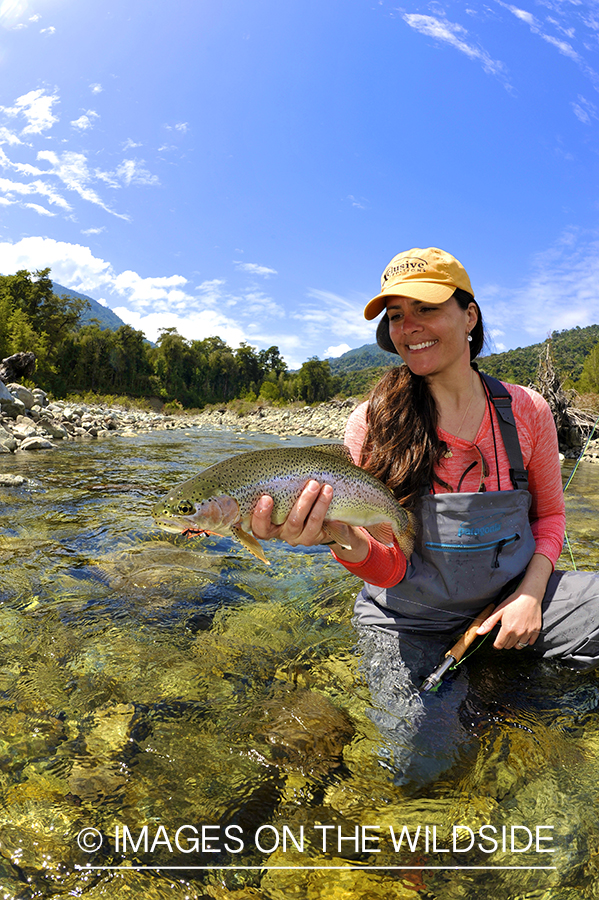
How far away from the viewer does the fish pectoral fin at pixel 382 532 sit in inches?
111

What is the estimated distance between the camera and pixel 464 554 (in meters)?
3.00

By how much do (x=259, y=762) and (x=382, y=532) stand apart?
4.46ft

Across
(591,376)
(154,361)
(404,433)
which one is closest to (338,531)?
(404,433)

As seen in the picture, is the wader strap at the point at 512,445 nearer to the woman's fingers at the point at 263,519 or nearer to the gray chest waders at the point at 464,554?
the gray chest waders at the point at 464,554

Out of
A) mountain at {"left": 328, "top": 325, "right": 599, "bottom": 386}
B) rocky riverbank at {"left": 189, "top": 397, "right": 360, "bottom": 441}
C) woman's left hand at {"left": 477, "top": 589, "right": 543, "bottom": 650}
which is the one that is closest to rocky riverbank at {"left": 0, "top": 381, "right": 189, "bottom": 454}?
rocky riverbank at {"left": 189, "top": 397, "right": 360, "bottom": 441}

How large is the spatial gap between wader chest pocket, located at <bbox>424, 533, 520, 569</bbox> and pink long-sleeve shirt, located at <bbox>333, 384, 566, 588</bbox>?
8.3 inches

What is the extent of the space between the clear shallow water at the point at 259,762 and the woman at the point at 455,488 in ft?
1.35

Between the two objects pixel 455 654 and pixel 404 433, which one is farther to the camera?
pixel 404 433

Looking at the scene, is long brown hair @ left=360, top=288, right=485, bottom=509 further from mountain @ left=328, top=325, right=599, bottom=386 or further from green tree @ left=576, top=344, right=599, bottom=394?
mountain @ left=328, top=325, right=599, bottom=386

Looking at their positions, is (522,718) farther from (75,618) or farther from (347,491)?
(75,618)

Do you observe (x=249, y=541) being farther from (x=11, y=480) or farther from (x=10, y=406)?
(x=10, y=406)

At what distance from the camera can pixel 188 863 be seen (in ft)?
6.64

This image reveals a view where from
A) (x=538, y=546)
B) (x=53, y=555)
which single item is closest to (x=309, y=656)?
(x=538, y=546)

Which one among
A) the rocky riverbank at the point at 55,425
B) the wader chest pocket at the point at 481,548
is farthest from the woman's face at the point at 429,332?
the rocky riverbank at the point at 55,425
